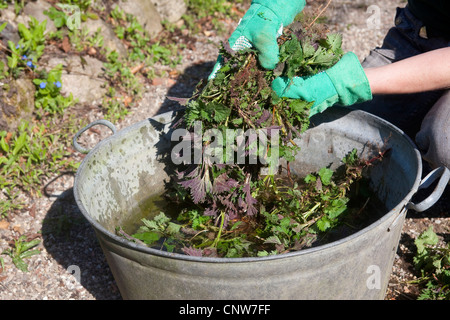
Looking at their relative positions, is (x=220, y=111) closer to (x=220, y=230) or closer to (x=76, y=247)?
(x=220, y=230)

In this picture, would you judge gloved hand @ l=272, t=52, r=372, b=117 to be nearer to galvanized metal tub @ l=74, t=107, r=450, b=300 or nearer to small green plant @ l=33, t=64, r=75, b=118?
galvanized metal tub @ l=74, t=107, r=450, b=300

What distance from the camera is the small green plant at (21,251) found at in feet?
7.91

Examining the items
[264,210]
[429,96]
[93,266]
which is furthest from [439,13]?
[93,266]

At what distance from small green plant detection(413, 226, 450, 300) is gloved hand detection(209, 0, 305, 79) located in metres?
1.17

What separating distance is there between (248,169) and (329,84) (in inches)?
19.3

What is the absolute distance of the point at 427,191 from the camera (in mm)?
2689

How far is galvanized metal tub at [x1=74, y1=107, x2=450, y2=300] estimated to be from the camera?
1509mm

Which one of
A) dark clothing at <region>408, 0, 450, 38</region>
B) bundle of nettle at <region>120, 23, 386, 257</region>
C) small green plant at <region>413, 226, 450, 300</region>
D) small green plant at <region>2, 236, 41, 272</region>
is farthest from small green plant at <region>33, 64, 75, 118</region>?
small green plant at <region>413, 226, 450, 300</region>

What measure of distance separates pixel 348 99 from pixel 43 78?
80.1 inches

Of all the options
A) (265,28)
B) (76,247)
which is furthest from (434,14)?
(76,247)

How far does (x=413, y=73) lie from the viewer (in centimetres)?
213

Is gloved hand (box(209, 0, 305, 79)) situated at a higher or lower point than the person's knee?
higher

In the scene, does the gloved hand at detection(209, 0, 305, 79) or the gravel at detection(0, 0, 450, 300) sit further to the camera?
the gravel at detection(0, 0, 450, 300)
